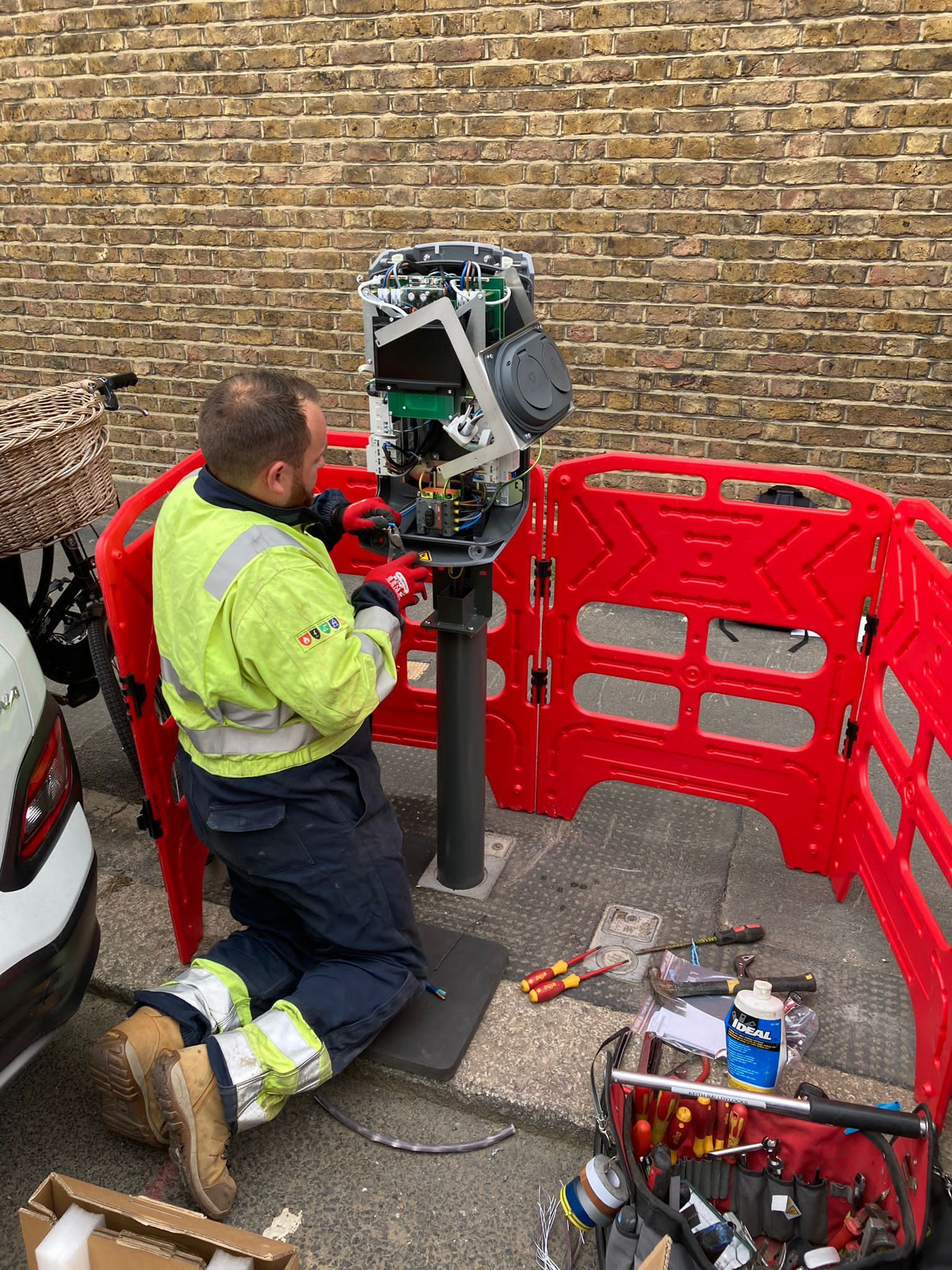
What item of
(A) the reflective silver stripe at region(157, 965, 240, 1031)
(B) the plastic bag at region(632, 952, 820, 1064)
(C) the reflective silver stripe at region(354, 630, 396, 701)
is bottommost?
(B) the plastic bag at region(632, 952, 820, 1064)

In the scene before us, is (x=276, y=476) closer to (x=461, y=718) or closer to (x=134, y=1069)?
(x=461, y=718)

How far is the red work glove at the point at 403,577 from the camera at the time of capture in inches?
106

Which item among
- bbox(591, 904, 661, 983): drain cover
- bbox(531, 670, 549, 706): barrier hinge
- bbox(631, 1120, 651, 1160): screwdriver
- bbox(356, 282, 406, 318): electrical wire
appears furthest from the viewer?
bbox(531, 670, 549, 706): barrier hinge

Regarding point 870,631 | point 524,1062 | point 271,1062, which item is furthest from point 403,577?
point 870,631

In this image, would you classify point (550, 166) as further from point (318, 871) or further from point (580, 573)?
point (318, 871)

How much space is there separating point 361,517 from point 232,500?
567 millimetres

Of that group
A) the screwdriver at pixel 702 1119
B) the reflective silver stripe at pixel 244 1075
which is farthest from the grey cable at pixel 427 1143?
the screwdriver at pixel 702 1119

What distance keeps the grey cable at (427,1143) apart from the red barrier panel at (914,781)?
3.69 ft

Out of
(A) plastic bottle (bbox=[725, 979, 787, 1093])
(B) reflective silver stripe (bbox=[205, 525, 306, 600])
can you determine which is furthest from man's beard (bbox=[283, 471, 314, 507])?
(A) plastic bottle (bbox=[725, 979, 787, 1093])

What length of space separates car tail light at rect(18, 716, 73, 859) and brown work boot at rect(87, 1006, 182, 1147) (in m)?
0.51

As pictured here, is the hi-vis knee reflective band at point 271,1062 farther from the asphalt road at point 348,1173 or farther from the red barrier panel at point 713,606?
the red barrier panel at point 713,606

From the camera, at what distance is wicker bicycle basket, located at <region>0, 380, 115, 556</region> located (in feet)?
10.2

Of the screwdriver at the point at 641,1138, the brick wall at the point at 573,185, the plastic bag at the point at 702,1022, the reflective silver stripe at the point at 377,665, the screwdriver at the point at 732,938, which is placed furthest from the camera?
the brick wall at the point at 573,185

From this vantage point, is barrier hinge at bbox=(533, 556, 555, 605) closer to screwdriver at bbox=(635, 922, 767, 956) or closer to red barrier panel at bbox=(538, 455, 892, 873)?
red barrier panel at bbox=(538, 455, 892, 873)
